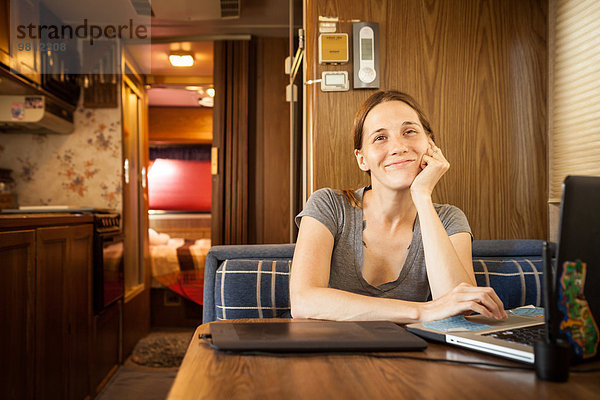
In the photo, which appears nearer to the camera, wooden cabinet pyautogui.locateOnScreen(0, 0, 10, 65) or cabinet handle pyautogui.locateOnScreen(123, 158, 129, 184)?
wooden cabinet pyautogui.locateOnScreen(0, 0, 10, 65)

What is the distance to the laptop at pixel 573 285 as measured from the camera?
0.66 m

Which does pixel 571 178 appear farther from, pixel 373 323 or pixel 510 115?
pixel 510 115

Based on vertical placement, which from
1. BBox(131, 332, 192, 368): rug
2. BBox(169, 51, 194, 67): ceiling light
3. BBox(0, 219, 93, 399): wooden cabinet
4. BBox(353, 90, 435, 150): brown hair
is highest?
BBox(169, 51, 194, 67): ceiling light

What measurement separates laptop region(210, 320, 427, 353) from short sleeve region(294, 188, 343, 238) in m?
0.56

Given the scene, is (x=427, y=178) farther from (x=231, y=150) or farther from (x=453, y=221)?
(x=231, y=150)

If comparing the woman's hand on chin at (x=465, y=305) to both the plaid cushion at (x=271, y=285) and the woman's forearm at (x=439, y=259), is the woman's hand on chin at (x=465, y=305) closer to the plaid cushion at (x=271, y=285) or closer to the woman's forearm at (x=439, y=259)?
the woman's forearm at (x=439, y=259)

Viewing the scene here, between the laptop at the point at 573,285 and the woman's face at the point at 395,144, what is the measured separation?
29.6 inches

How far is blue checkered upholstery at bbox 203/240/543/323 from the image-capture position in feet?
4.92

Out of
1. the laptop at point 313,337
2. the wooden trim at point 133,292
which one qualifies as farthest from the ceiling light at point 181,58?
the laptop at point 313,337

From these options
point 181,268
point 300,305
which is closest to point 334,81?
point 300,305

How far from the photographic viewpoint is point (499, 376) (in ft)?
2.17

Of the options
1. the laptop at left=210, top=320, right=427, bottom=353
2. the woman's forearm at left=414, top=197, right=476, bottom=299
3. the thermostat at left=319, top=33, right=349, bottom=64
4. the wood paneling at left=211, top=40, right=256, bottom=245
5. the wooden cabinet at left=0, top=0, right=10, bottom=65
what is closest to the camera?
the laptop at left=210, top=320, right=427, bottom=353

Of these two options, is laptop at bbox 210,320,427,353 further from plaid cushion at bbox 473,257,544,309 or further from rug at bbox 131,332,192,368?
rug at bbox 131,332,192,368

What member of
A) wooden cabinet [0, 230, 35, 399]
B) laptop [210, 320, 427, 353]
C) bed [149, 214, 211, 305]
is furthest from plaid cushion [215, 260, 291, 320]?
bed [149, 214, 211, 305]
